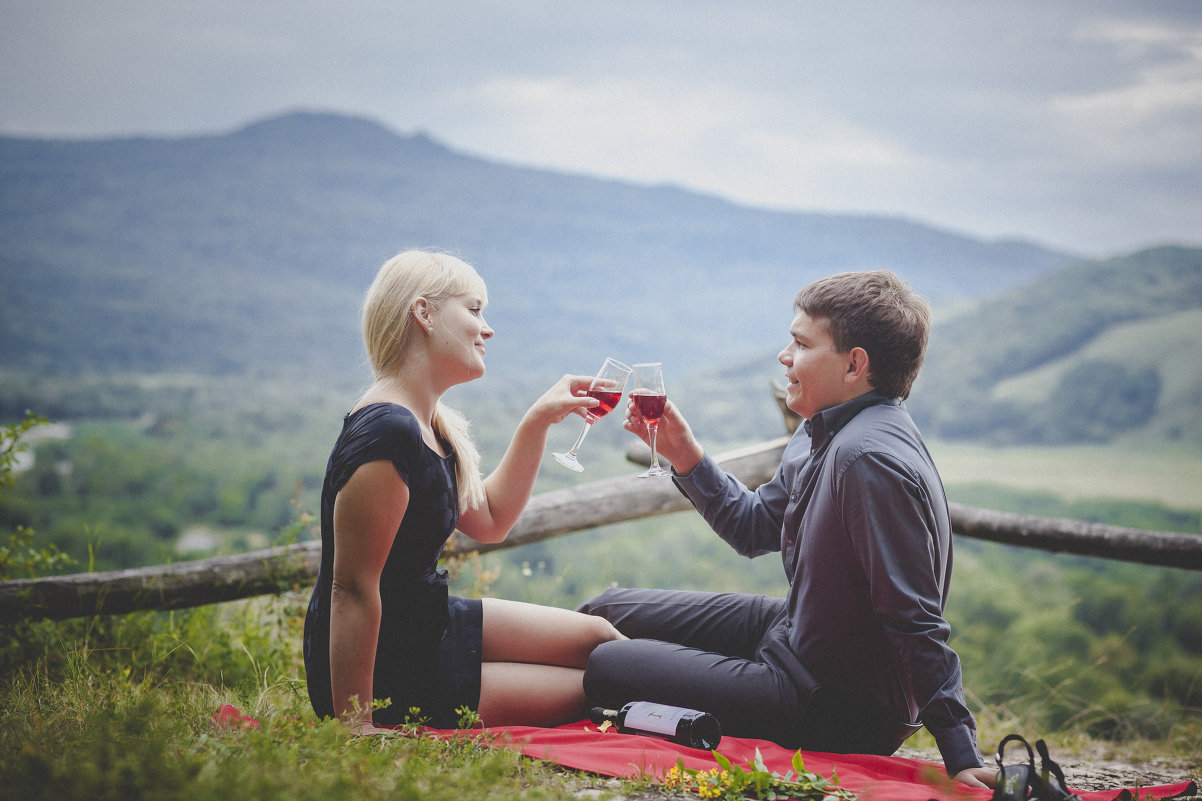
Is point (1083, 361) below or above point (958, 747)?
Result: above

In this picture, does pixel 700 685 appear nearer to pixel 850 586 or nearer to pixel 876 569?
pixel 850 586

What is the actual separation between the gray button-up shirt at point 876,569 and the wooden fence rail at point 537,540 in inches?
61.4

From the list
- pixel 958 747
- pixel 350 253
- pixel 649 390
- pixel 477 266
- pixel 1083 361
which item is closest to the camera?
pixel 958 747

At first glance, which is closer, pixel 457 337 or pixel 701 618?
pixel 457 337

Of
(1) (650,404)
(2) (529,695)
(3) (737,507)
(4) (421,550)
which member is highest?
(1) (650,404)

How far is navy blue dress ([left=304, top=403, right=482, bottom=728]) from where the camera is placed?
94.4 inches

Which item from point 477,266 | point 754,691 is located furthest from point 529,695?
point 477,266

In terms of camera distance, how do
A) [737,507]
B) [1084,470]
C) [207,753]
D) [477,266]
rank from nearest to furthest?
[207,753] < [737,507] < [1084,470] < [477,266]

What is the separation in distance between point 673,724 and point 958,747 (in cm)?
79

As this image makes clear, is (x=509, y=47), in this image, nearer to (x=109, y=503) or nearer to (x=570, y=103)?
(x=570, y=103)

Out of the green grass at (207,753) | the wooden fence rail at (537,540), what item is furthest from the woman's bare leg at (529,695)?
the wooden fence rail at (537,540)

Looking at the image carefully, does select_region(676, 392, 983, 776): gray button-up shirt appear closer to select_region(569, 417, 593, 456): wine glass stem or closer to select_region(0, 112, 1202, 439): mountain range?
select_region(569, 417, 593, 456): wine glass stem

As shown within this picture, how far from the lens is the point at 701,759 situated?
2277 mm

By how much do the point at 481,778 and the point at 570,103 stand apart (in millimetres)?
75895
